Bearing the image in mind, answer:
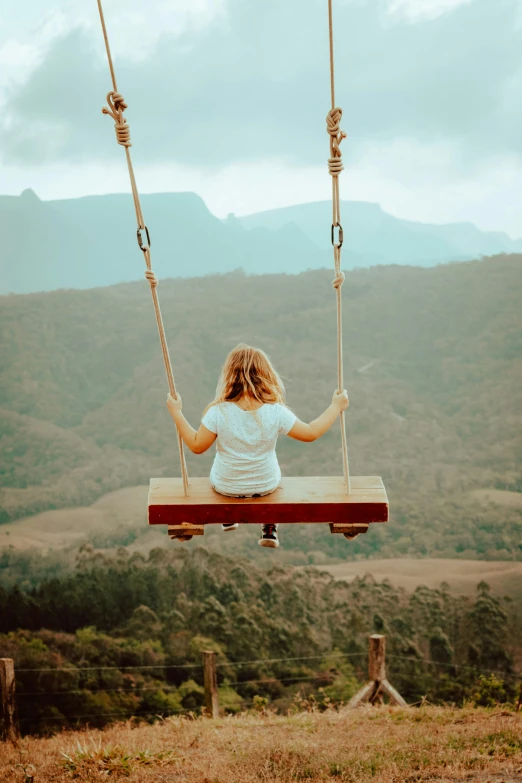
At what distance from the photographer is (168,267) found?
2636cm

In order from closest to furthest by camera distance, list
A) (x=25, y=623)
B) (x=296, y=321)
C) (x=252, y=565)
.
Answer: (x=25, y=623), (x=252, y=565), (x=296, y=321)

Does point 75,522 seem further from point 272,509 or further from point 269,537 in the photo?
point 272,509

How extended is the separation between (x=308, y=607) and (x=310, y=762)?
11.9 meters

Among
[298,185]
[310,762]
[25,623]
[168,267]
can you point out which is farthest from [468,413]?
[310,762]

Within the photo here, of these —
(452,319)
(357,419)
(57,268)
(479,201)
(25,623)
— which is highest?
(479,201)

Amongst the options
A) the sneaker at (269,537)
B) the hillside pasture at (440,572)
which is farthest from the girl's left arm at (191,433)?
the hillside pasture at (440,572)

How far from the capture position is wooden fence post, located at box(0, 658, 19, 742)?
22.8ft

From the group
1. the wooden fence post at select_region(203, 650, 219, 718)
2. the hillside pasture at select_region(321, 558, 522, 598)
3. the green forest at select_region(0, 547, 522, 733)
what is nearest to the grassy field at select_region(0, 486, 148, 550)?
the green forest at select_region(0, 547, 522, 733)

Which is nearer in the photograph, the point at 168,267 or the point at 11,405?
the point at 11,405

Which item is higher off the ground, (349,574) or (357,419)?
(357,419)

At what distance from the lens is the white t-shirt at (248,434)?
11.4 ft

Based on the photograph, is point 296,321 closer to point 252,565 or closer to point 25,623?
point 252,565

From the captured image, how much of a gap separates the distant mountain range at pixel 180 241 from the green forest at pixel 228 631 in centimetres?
1109

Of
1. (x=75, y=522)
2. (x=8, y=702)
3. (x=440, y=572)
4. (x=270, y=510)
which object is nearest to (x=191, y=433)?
(x=270, y=510)
